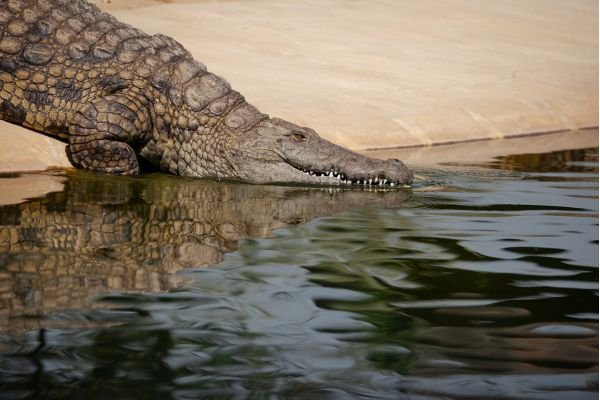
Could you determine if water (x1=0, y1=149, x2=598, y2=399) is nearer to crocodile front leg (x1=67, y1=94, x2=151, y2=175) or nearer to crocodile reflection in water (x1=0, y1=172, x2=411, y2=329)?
crocodile reflection in water (x1=0, y1=172, x2=411, y2=329)

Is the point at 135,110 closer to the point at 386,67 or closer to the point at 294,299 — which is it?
the point at 294,299

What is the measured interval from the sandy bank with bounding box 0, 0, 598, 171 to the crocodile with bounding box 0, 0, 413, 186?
1.04 ft

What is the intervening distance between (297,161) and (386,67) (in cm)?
473

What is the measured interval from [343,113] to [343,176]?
233cm

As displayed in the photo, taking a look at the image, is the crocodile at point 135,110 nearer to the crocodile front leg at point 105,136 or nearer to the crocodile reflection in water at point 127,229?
the crocodile front leg at point 105,136

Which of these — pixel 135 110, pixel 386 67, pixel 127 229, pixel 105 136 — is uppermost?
pixel 386 67

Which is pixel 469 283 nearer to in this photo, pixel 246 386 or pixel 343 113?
pixel 246 386

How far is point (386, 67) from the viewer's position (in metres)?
11.6

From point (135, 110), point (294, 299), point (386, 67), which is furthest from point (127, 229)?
point (386, 67)

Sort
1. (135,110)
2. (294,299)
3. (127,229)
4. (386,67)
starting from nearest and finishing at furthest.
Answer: (294,299), (127,229), (135,110), (386,67)

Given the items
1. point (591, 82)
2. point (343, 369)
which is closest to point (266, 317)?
point (343, 369)

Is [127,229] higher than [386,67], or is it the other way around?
[386,67]

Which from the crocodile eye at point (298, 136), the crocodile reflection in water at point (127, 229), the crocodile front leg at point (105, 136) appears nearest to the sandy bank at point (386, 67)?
the crocodile front leg at point (105, 136)

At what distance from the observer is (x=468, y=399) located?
2742 millimetres
